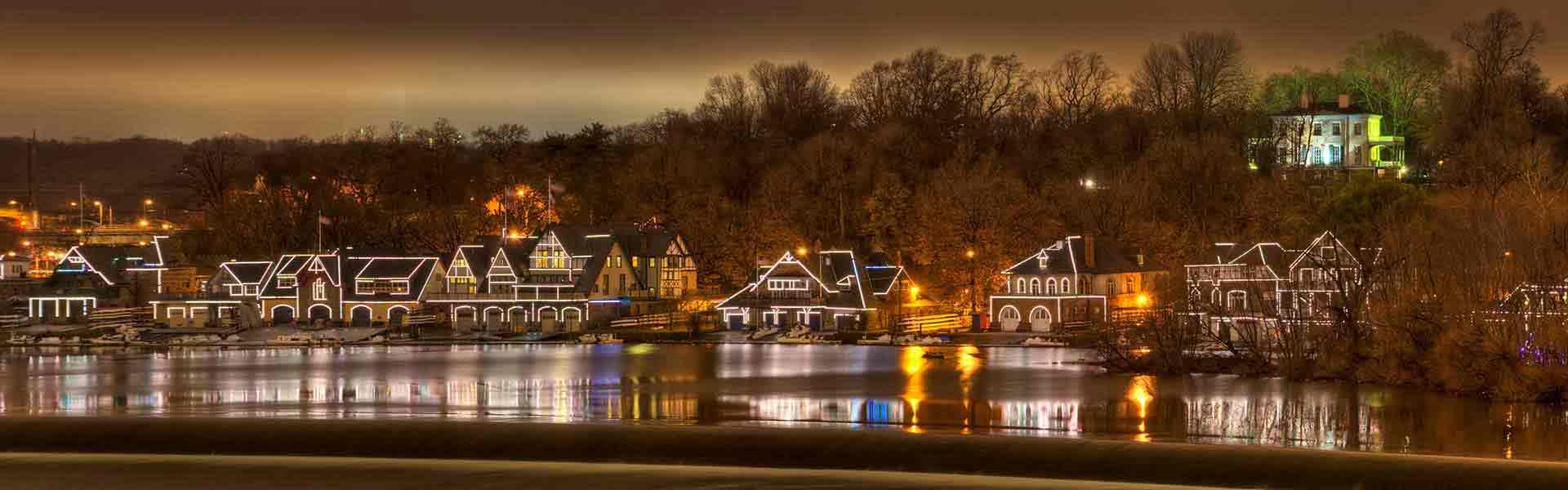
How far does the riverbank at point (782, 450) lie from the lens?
29.4 m

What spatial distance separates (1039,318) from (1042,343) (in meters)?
7.16

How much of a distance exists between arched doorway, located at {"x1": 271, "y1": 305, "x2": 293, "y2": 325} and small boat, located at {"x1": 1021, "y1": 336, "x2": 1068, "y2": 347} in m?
38.6

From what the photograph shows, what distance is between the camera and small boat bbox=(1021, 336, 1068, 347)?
6256 cm

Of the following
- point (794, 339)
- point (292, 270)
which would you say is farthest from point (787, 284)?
point (292, 270)

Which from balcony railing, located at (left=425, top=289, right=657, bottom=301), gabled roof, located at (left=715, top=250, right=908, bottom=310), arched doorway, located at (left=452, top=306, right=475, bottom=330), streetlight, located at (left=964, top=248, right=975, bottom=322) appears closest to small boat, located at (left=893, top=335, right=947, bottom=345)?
Result: gabled roof, located at (left=715, top=250, right=908, bottom=310)

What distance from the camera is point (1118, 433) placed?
3431cm

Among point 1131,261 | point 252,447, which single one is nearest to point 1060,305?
point 1131,261

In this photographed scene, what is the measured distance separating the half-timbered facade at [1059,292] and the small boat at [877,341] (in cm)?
617

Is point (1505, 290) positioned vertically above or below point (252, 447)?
above

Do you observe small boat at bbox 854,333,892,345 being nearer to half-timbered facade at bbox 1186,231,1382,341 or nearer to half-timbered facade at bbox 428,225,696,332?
half-timbered facade at bbox 1186,231,1382,341

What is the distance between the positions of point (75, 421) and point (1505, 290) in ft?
120

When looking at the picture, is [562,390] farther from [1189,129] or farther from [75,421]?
[1189,129]

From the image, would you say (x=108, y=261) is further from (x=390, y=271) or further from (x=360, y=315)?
(x=390, y=271)

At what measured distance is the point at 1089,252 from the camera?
234 ft
